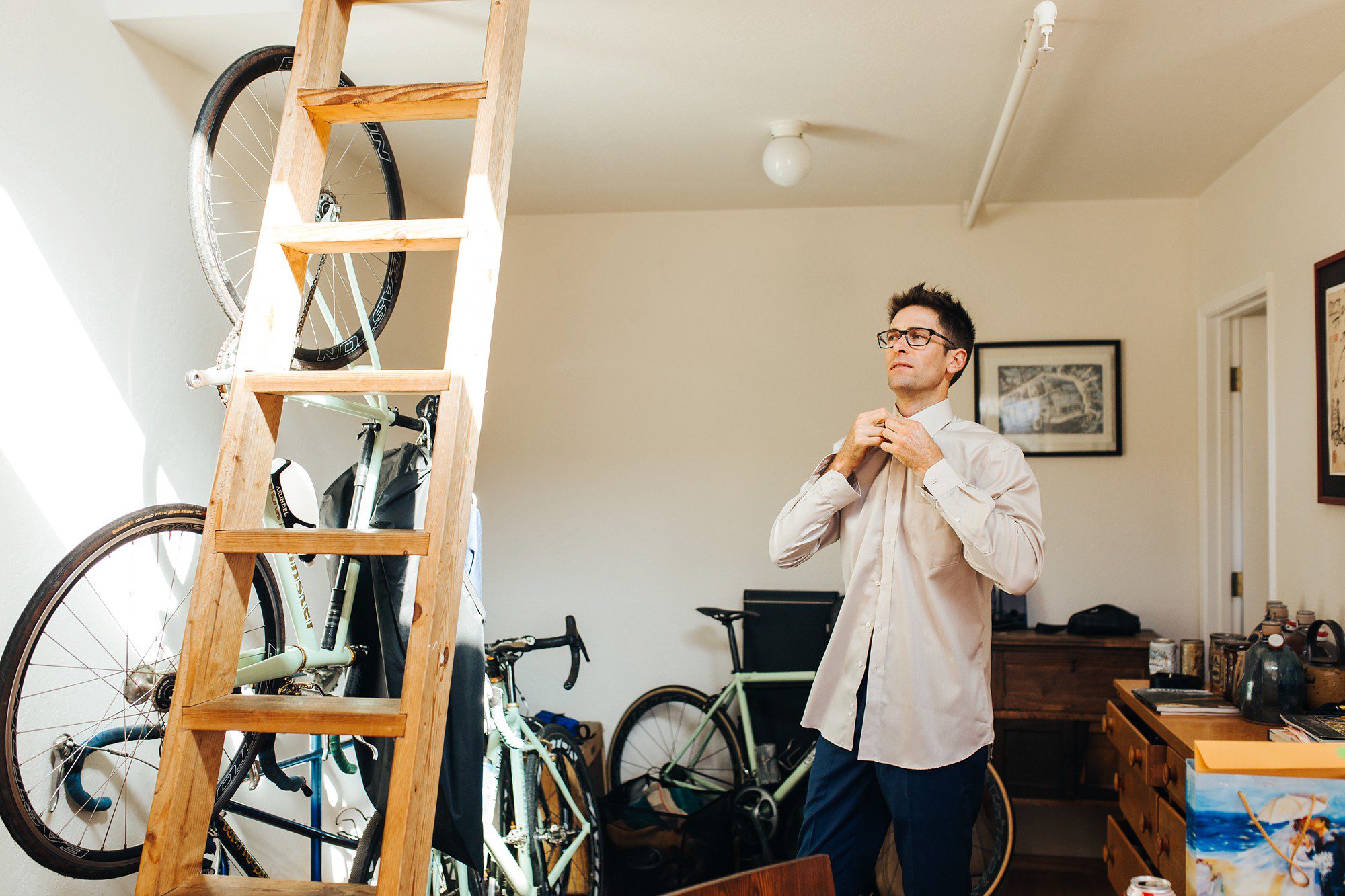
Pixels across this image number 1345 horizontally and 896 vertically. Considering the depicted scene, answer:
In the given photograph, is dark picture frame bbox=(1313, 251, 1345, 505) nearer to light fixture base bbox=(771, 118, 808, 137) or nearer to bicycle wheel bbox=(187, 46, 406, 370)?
light fixture base bbox=(771, 118, 808, 137)

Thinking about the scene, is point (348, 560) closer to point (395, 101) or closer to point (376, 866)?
point (376, 866)

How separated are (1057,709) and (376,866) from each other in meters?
2.32

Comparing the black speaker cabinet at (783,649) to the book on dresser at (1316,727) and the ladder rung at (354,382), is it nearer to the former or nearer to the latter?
the book on dresser at (1316,727)

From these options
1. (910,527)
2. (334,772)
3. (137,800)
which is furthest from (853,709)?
(334,772)

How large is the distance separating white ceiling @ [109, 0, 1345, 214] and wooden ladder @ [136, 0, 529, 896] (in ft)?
2.23

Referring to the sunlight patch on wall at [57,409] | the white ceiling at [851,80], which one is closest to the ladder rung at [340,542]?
the sunlight patch on wall at [57,409]

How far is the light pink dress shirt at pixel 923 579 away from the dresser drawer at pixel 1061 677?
59.1 inches

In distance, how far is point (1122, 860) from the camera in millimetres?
2268

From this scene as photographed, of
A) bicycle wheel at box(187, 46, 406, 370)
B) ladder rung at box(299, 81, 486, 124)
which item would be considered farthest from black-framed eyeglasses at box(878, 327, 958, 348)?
bicycle wheel at box(187, 46, 406, 370)

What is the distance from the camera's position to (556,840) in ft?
8.44

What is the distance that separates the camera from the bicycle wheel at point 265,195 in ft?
5.37

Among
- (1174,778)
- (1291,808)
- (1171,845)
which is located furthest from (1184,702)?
(1291,808)

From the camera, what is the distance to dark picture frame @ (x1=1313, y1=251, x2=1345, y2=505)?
229 cm

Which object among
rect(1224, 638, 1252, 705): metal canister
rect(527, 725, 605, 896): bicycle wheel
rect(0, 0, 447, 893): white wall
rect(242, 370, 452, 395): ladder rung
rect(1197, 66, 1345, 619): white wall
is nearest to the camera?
rect(242, 370, 452, 395): ladder rung
